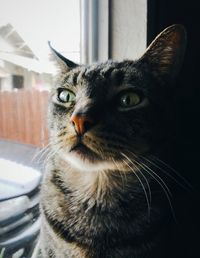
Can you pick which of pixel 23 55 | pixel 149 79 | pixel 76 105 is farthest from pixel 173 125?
pixel 23 55

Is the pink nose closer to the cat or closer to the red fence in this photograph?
the cat

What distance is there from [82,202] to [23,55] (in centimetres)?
52

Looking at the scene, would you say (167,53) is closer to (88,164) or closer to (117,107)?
(117,107)

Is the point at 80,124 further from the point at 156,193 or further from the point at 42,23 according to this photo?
the point at 42,23

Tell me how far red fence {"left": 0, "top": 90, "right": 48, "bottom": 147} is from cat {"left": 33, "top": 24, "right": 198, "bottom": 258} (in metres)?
0.24

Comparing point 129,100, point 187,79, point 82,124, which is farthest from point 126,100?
point 187,79

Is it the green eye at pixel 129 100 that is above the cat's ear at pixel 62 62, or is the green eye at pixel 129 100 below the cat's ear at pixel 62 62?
below

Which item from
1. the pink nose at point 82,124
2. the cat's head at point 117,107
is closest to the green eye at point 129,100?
the cat's head at point 117,107

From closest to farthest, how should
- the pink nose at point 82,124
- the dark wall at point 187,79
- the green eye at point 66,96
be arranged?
the pink nose at point 82,124 → the green eye at point 66,96 → the dark wall at point 187,79

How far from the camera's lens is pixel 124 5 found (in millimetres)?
1081

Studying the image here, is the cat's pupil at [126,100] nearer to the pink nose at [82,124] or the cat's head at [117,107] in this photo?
the cat's head at [117,107]

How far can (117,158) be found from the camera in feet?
2.59

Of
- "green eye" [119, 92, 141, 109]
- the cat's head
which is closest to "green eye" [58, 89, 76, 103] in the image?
the cat's head

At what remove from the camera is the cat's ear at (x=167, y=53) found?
821mm
